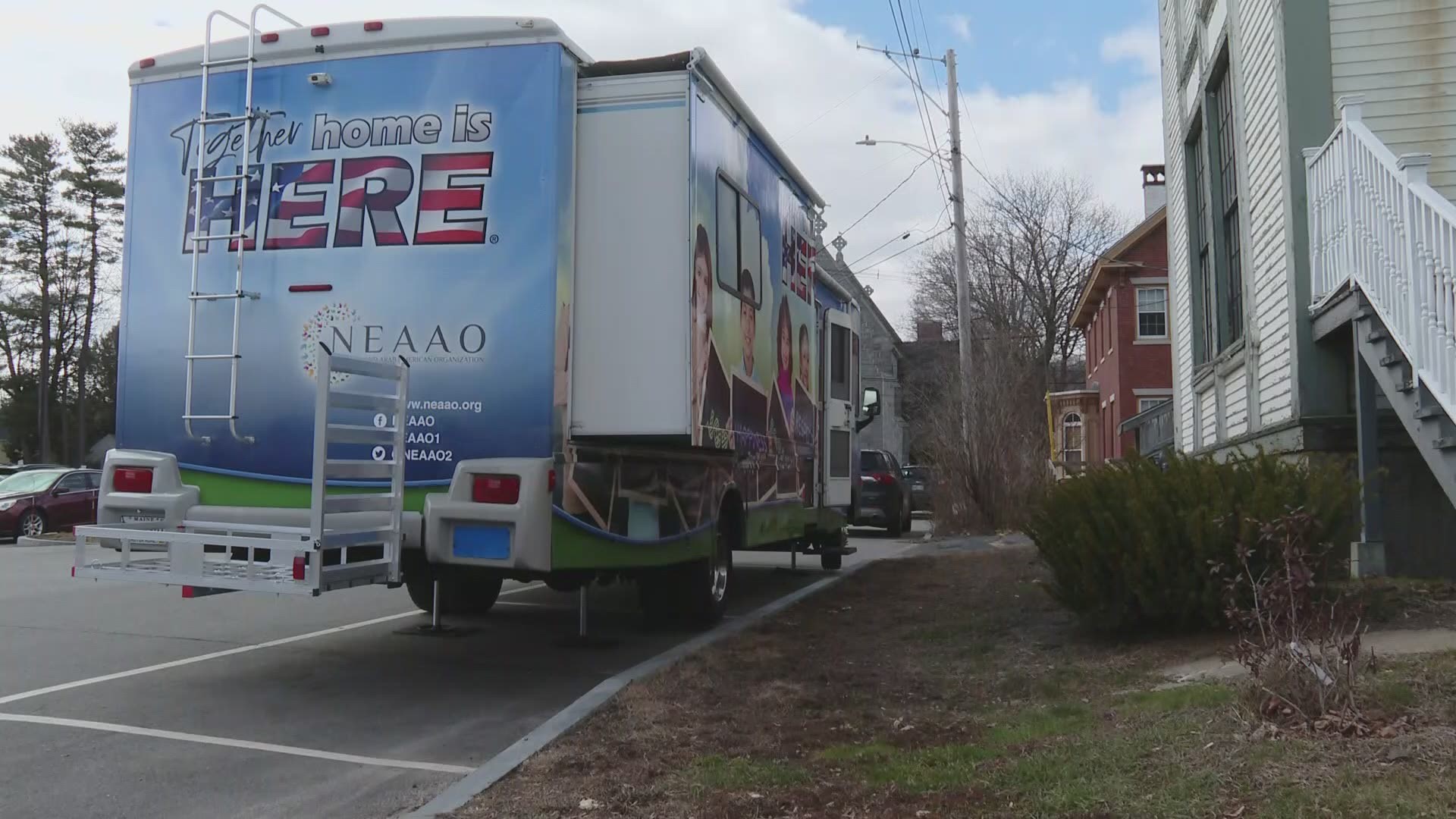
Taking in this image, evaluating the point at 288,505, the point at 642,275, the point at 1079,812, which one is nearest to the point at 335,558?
the point at 288,505

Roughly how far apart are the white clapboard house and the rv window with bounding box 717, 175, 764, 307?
4099mm

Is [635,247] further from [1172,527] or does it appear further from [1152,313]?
[1152,313]

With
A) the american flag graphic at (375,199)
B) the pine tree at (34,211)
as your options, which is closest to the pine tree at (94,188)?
the pine tree at (34,211)

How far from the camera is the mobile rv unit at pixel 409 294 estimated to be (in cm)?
634

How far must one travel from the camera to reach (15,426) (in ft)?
163

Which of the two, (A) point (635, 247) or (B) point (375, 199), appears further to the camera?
(A) point (635, 247)

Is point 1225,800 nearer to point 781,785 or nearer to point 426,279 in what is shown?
point 781,785

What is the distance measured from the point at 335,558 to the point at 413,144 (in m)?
2.34

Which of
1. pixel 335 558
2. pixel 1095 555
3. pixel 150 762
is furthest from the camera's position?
pixel 1095 555

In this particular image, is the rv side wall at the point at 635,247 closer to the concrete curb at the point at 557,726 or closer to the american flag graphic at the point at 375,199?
the american flag graphic at the point at 375,199

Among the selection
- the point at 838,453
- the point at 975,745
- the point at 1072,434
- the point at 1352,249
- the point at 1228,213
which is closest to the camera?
the point at 975,745

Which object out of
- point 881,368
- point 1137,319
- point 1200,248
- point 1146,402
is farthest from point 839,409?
point 881,368

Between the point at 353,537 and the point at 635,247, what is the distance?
7.46ft

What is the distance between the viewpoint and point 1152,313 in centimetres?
3375
